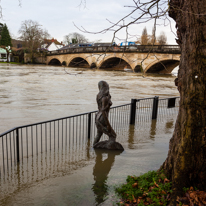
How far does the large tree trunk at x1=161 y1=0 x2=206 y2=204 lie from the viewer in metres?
3.71

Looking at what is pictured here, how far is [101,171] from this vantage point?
5246 millimetres

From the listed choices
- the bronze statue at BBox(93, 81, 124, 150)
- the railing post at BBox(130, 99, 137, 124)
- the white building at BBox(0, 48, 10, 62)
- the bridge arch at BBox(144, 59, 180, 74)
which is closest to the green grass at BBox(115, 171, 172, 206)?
the bronze statue at BBox(93, 81, 124, 150)

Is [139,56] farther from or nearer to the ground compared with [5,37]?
nearer to the ground

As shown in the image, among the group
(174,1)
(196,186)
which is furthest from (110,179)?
(174,1)

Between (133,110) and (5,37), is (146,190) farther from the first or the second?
(5,37)

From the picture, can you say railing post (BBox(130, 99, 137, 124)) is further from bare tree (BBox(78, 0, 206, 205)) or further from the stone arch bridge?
the stone arch bridge

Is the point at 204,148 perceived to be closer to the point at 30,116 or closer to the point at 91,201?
the point at 91,201

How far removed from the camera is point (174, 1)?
13.8 feet

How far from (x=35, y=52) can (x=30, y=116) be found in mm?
60373

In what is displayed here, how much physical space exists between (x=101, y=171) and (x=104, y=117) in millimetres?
1317

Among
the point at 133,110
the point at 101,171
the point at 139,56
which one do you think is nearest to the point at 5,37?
the point at 139,56

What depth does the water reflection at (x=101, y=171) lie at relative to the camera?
14.0ft

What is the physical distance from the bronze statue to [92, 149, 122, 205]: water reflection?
0.52 feet

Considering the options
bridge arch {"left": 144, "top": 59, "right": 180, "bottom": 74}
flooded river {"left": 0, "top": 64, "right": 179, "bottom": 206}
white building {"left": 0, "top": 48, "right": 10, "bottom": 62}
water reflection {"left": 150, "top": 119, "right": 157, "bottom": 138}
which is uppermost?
white building {"left": 0, "top": 48, "right": 10, "bottom": 62}
